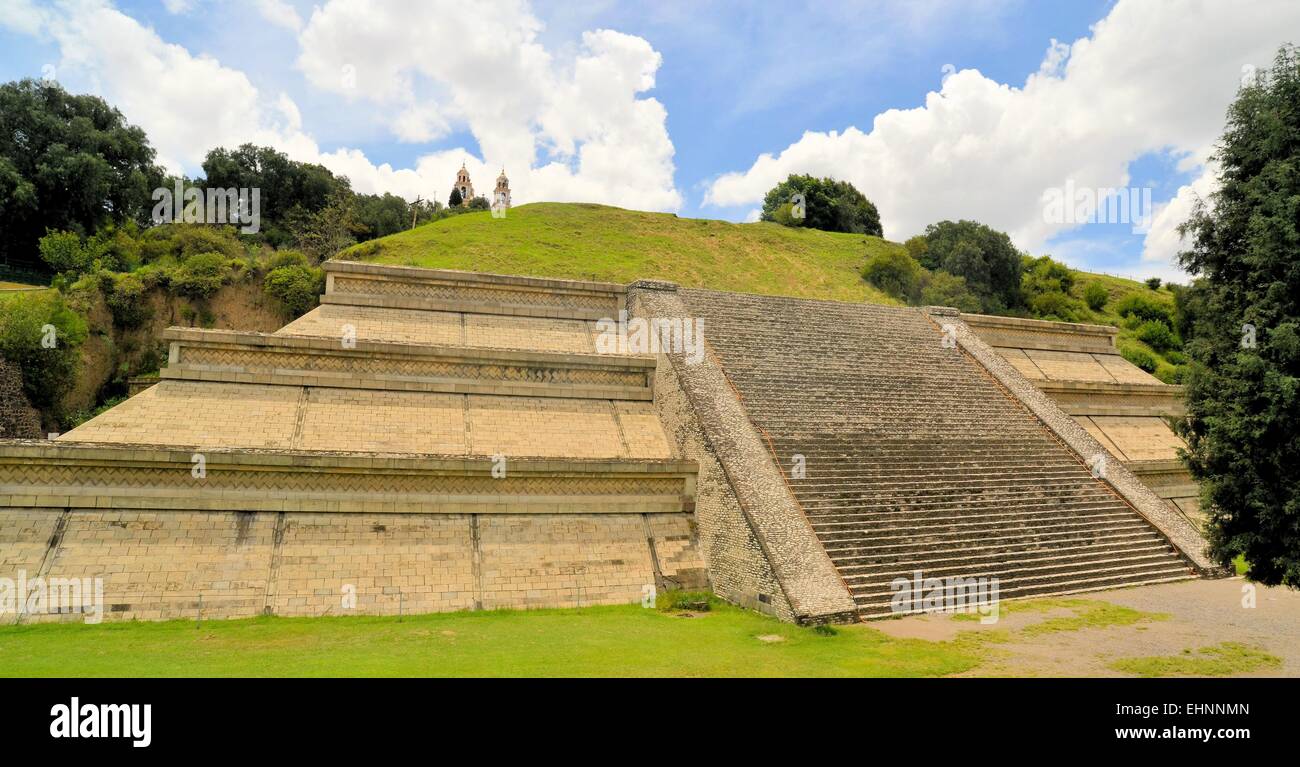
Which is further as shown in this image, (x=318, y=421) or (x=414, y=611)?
(x=318, y=421)

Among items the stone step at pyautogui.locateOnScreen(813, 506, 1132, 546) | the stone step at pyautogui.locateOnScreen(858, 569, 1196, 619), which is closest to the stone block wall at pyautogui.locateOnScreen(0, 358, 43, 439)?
the stone step at pyautogui.locateOnScreen(813, 506, 1132, 546)

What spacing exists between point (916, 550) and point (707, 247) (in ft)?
94.6

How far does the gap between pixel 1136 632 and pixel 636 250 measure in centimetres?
2902

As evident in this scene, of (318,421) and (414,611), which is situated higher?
(318,421)

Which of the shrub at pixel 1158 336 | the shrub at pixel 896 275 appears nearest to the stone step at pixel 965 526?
the shrub at pixel 896 275

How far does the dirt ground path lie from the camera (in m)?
8.20

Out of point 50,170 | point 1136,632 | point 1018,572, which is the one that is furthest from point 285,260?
point 1136,632

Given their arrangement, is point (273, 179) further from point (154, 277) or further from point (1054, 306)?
point (1054, 306)

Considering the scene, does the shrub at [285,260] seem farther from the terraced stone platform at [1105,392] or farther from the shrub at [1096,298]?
the shrub at [1096,298]

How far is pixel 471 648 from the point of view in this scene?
872cm

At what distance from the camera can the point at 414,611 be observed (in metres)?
10.9
